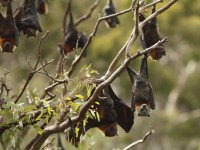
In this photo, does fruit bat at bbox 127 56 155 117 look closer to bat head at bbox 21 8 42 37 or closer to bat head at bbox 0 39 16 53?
bat head at bbox 0 39 16 53

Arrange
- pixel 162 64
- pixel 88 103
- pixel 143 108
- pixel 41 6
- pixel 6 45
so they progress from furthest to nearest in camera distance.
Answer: pixel 162 64
pixel 41 6
pixel 6 45
pixel 143 108
pixel 88 103

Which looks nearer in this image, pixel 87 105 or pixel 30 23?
pixel 87 105

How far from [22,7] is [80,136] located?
1366mm

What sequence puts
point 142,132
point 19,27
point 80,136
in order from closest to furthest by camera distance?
point 80,136
point 19,27
point 142,132

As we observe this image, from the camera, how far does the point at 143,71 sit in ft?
13.8

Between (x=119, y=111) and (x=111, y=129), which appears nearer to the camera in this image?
(x=111, y=129)

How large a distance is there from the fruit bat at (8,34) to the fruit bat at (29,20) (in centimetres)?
34

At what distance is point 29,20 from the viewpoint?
4613 mm

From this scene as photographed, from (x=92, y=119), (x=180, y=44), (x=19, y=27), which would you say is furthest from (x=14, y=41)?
(x=180, y=44)

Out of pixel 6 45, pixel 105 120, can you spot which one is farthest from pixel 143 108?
pixel 6 45

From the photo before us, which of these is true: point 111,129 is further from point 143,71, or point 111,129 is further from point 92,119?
point 143,71

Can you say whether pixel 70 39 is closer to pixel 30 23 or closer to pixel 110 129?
pixel 30 23

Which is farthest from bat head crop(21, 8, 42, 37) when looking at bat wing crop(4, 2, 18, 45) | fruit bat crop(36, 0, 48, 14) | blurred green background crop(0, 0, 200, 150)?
blurred green background crop(0, 0, 200, 150)

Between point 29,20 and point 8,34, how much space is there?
382mm
